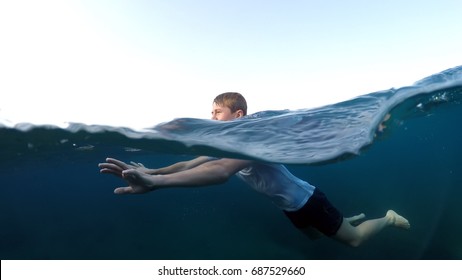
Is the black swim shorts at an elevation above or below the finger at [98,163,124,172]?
below

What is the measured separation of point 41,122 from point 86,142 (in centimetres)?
280

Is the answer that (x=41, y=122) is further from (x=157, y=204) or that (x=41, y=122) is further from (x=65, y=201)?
(x=65, y=201)

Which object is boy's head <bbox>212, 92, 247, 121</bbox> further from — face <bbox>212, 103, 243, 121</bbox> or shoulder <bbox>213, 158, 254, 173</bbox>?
shoulder <bbox>213, 158, 254, 173</bbox>

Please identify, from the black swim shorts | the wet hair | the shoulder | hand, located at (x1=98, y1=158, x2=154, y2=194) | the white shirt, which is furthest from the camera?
the black swim shorts

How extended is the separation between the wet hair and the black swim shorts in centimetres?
243

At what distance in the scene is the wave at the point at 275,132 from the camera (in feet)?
26.4

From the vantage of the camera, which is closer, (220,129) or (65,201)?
(220,129)

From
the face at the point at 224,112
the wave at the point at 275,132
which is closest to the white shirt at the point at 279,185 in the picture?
the face at the point at 224,112

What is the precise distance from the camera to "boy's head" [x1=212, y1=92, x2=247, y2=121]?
6.03 m

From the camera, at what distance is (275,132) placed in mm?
8352

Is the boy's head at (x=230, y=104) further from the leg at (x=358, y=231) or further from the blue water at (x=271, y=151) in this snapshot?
the leg at (x=358, y=231)

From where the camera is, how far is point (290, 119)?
26.5 feet

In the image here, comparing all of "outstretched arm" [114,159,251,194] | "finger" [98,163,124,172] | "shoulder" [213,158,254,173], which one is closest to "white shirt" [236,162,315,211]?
"outstretched arm" [114,159,251,194]

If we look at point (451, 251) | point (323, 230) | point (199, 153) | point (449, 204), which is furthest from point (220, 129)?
point (449, 204)
